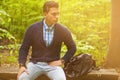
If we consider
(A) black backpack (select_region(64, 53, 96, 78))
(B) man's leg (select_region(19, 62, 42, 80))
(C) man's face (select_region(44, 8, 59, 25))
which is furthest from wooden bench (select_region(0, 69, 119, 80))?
(C) man's face (select_region(44, 8, 59, 25))

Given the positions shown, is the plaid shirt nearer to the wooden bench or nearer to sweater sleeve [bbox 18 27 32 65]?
sweater sleeve [bbox 18 27 32 65]

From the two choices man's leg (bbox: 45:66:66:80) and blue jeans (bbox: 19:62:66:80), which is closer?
man's leg (bbox: 45:66:66:80)

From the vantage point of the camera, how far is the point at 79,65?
22.7 feet

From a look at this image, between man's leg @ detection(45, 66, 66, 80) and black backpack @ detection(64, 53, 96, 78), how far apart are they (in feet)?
2.42

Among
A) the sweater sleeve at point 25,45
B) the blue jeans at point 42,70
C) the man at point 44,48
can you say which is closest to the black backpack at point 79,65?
the man at point 44,48

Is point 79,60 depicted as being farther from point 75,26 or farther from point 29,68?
point 75,26

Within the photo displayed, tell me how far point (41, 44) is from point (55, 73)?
54 centimetres

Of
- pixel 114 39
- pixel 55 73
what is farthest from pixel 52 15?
pixel 114 39

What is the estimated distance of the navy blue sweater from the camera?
610cm

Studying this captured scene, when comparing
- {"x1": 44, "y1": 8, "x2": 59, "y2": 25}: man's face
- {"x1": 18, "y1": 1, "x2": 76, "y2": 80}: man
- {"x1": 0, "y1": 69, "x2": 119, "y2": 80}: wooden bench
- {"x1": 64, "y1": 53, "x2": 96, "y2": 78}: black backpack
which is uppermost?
{"x1": 44, "y1": 8, "x2": 59, "y2": 25}: man's face

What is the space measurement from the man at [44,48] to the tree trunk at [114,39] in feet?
10.3

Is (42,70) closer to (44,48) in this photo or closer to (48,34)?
(44,48)

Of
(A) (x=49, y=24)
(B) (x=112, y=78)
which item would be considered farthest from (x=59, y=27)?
(B) (x=112, y=78)

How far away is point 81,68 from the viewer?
6.91 meters
